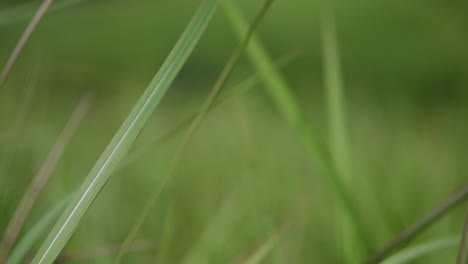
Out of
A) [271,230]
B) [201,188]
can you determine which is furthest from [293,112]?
[201,188]

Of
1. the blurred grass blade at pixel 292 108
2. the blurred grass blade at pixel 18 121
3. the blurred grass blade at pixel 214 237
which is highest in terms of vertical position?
the blurred grass blade at pixel 18 121

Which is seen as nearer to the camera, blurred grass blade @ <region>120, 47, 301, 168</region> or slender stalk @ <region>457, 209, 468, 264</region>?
Result: slender stalk @ <region>457, 209, 468, 264</region>

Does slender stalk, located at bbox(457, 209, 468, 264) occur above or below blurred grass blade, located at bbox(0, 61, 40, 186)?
below

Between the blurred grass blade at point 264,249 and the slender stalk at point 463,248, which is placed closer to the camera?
the slender stalk at point 463,248

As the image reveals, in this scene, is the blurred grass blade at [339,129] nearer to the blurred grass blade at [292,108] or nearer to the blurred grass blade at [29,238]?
the blurred grass blade at [292,108]

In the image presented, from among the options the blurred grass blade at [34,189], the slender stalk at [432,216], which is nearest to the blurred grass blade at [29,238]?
the blurred grass blade at [34,189]

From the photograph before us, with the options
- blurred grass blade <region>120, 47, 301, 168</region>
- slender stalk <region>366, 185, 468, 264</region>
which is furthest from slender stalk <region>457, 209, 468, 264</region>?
blurred grass blade <region>120, 47, 301, 168</region>

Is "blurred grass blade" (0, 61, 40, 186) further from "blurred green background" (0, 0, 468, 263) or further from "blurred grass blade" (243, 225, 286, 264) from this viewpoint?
"blurred grass blade" (243, 225, 286, 264)
